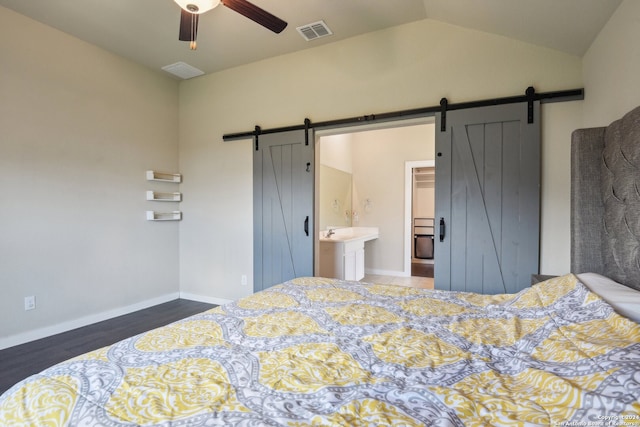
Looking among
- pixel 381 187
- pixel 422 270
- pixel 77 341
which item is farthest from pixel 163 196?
pixel 422 270

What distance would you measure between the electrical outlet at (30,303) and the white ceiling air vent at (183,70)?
9.49ft

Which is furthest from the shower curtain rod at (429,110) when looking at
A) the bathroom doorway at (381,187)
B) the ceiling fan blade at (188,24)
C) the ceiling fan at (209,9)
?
the bathroom doorway at (381,187)

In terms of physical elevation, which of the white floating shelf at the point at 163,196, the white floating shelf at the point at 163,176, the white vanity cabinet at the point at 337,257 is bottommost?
the white vanity cabinet at the point at 337,257

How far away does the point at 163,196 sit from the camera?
4.26 m

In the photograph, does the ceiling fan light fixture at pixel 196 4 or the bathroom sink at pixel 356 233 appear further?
the bathroom sink at pixel 356 233

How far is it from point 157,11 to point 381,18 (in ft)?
6.62

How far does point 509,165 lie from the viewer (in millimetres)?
2711

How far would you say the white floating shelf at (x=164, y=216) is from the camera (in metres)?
4.04

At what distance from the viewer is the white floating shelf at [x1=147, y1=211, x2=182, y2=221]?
404cm

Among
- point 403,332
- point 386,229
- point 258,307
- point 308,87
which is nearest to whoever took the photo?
point 403,332

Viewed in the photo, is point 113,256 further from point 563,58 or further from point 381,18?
point 563,58

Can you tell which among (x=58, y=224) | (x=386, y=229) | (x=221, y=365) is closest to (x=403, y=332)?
(x=221, y=365)

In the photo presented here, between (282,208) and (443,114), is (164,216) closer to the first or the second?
(282,208)

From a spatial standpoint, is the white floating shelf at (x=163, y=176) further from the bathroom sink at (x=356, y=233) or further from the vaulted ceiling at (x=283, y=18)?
the bathroom sink at (x=356, y=233)
